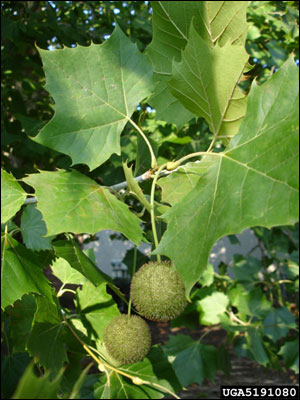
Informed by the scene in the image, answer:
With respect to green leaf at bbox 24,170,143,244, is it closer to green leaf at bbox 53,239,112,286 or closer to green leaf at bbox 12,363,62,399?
green leaf at bbox 53,239,112,286

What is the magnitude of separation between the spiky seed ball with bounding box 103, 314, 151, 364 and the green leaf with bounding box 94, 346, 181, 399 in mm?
120

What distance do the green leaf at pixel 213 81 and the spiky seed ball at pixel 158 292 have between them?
0.41 meters

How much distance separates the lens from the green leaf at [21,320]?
1475 millimetres

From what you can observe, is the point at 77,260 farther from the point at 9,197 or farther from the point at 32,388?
the point at 32,388

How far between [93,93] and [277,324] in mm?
3200

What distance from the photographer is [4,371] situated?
76.2 inches

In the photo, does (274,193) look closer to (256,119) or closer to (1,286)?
(256,119)

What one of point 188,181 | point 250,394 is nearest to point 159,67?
point 188,181

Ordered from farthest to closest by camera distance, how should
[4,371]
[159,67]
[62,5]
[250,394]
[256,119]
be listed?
[250,394] < [62,5] < [4,371] < [159,67] < [256,119]

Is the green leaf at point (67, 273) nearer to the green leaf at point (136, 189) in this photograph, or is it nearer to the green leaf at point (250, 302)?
the green leaf at point (136, 189)

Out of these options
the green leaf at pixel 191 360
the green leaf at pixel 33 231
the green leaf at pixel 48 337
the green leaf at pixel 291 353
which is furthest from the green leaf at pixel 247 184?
the green leaf at pixel 291 353

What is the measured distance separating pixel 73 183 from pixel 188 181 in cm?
34

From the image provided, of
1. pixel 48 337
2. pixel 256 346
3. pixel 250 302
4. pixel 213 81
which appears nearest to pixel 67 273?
pixel 48 337

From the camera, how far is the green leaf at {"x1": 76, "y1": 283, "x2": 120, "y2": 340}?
142 centimetres
